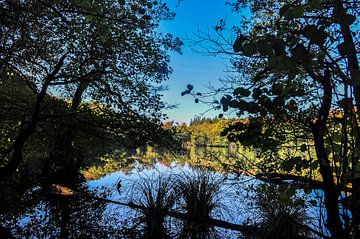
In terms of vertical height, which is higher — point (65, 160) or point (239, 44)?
point (239, 44)

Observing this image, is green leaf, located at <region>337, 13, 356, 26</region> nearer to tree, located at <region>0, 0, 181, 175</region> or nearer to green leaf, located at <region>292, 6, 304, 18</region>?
green leaf, located at <region>292, 6, 304, 18</region>

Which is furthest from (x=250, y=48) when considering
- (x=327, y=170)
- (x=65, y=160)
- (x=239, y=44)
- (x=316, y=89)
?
(x=65, y=160)

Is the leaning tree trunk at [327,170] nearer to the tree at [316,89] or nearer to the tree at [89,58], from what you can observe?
the tree at [316,89]

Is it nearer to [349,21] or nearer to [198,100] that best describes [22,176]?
[198,100]

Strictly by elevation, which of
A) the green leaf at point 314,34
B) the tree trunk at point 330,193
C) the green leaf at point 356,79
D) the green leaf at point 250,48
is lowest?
the tree trunk at point 330,193

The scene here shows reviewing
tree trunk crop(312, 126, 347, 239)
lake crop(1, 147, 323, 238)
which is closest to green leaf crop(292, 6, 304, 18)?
tree trunk crop(312, 126, 347, 239)

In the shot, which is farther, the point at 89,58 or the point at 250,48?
the point at 89,58

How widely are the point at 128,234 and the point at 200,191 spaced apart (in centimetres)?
135

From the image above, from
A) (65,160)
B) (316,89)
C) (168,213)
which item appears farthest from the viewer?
(65,160)

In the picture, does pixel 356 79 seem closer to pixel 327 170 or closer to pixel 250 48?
pixel 250 48

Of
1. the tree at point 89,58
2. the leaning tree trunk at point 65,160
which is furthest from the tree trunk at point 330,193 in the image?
the leaning tree trunk at point 65,160

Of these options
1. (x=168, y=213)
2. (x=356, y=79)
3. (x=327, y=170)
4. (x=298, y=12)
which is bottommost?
(x=168, y=213)

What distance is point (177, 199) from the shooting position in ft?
17.2

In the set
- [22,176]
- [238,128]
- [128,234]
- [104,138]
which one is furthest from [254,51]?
[22,176]
